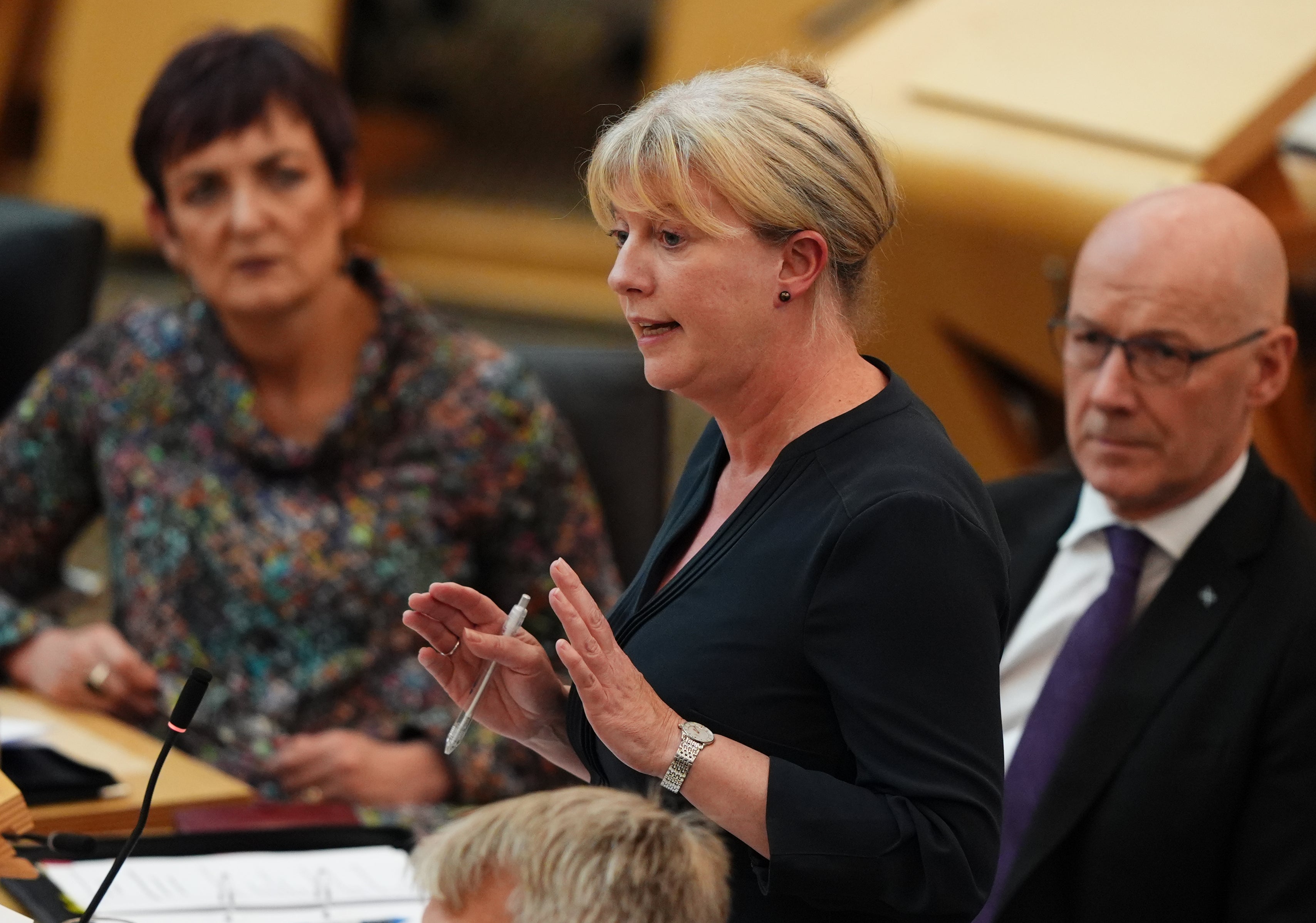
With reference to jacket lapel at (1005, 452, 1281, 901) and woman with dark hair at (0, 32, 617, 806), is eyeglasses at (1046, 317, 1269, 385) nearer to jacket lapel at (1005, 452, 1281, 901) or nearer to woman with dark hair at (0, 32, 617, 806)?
jacket lapel at (1005, 452, 1281, 901)

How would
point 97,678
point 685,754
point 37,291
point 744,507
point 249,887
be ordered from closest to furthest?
point 685,754 → point 744,507 → point 249,887 → point 97,678 → point 37,291

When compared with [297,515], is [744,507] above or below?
above

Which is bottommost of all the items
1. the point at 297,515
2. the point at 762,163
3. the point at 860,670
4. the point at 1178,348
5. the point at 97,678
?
the point at 97,678

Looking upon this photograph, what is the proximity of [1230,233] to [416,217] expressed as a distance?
350 centimetres

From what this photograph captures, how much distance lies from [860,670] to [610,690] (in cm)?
17

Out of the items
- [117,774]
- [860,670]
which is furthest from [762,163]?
[117,774]

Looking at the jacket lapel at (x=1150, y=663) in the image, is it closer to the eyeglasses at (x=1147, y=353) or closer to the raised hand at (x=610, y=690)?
the eyeglasses at (x=1147, y=353)

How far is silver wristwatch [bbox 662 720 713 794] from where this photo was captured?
102cm

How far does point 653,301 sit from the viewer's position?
3.67ft

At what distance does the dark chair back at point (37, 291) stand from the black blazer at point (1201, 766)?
1768 millimetres

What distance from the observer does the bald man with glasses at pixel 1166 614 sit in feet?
5.08

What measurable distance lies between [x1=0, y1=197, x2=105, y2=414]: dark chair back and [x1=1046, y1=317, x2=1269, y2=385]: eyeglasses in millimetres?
1639

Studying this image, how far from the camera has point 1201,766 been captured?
5.10 feet

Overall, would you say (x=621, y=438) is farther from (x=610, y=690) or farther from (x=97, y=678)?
(x=610, y=690)
